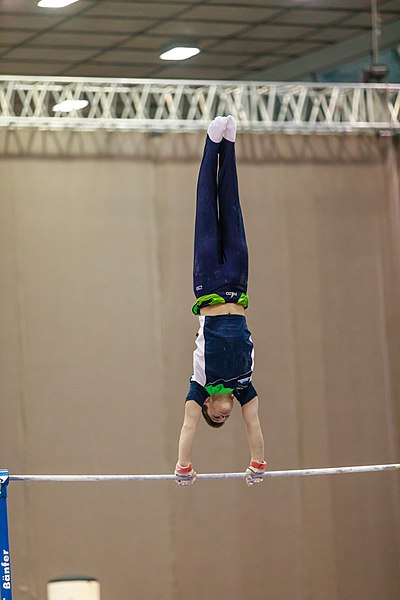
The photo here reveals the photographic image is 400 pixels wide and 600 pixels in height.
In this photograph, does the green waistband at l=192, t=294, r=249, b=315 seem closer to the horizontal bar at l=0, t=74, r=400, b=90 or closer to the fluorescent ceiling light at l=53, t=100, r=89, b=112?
the horizontal bar at l=0, t=74, r=400, b=90

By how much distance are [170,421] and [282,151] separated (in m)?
1.79

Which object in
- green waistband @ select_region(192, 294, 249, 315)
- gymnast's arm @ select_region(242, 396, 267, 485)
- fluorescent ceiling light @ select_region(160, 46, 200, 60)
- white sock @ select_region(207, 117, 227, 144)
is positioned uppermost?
fluorescent ceiling light @ select_region(160, 46, 200, 60)

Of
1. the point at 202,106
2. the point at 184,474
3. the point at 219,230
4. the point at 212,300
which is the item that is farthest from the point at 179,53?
the point at 184,474

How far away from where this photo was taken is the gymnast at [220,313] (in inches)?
180

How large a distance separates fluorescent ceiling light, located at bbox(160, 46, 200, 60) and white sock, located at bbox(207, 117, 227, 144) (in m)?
2.24

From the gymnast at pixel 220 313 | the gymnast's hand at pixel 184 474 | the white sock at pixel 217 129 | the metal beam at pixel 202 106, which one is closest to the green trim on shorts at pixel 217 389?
the gymnast at pixel 220 313

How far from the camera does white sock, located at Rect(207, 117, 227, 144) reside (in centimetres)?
468

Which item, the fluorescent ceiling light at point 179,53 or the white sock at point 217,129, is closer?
the white sock at point 217,129

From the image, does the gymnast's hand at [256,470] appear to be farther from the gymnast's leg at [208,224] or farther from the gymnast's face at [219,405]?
the gymnast's leg at [208,224]

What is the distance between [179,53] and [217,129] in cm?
227

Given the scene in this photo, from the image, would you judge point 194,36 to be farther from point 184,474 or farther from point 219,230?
point 184,474

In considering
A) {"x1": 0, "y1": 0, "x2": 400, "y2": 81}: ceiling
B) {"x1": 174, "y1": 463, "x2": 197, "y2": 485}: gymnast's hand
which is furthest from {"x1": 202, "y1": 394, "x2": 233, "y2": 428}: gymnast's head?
{"x1": 0, "y1": 0, "x2": 400, "y2": 81}: ceiling

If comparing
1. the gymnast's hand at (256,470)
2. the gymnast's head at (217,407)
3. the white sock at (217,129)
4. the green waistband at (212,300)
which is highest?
the white sock at (217,129)

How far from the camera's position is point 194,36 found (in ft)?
22.3
